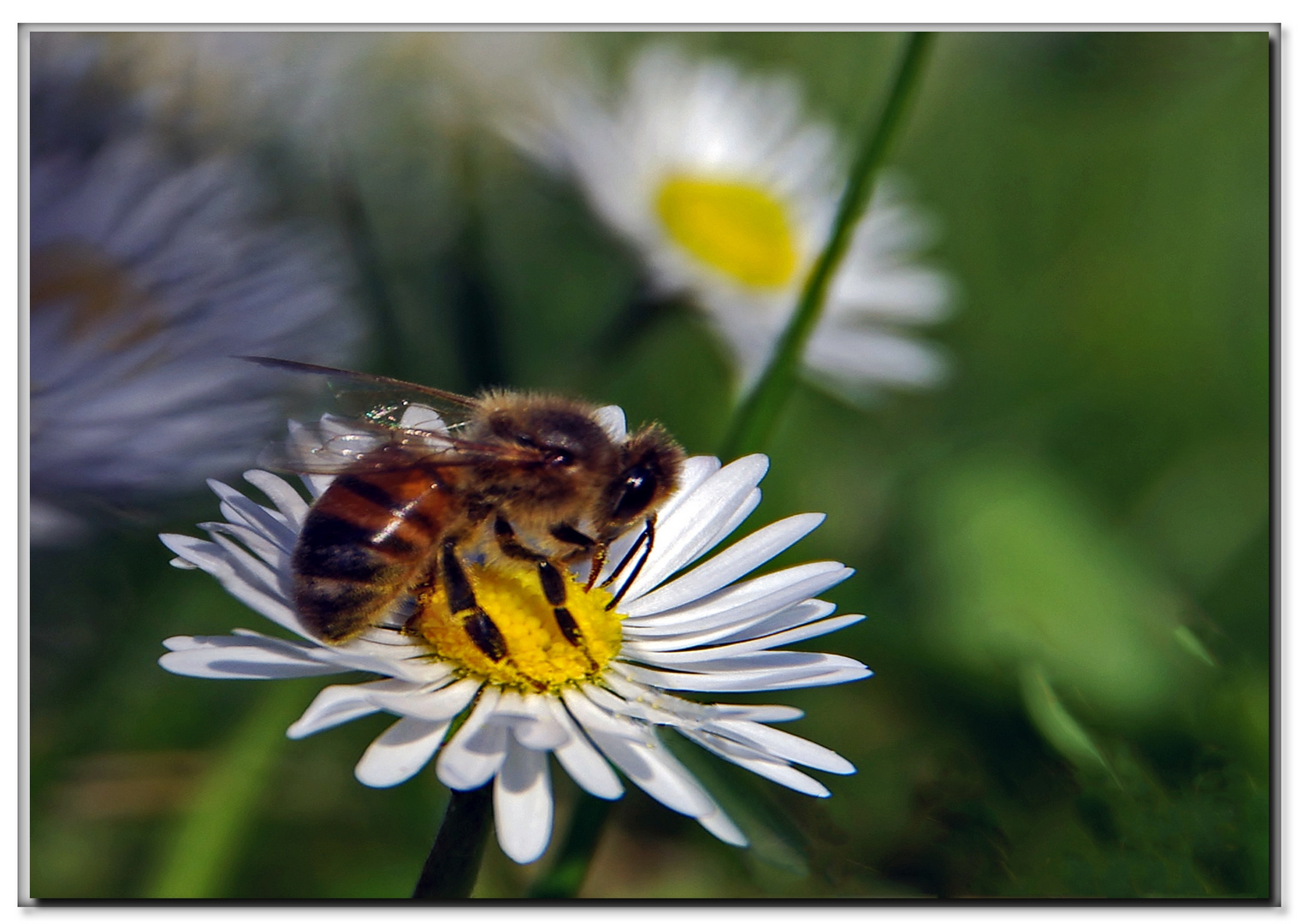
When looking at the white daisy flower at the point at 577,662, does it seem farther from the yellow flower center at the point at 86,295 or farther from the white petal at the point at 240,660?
the yellow flower center at the point at 86,295

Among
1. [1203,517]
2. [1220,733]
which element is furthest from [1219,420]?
[1220,733]

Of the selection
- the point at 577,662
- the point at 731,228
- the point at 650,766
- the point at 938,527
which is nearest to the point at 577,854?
the point at 577,662

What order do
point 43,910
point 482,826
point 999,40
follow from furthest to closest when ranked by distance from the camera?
point 999,40
point 43,910
point 482,826

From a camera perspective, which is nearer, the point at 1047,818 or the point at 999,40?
the point at 1047,818

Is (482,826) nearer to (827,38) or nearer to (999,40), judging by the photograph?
(999,40)

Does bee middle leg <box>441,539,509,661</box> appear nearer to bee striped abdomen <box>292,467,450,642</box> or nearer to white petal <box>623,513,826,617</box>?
bee striped abdomen <box>292,467,450,642</box>


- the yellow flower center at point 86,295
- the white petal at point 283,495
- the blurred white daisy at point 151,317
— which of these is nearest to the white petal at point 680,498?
the white petal at point 283,495

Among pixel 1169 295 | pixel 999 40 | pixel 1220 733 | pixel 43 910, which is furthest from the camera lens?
pixel 1169 295

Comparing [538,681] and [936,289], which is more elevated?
[936,289]
